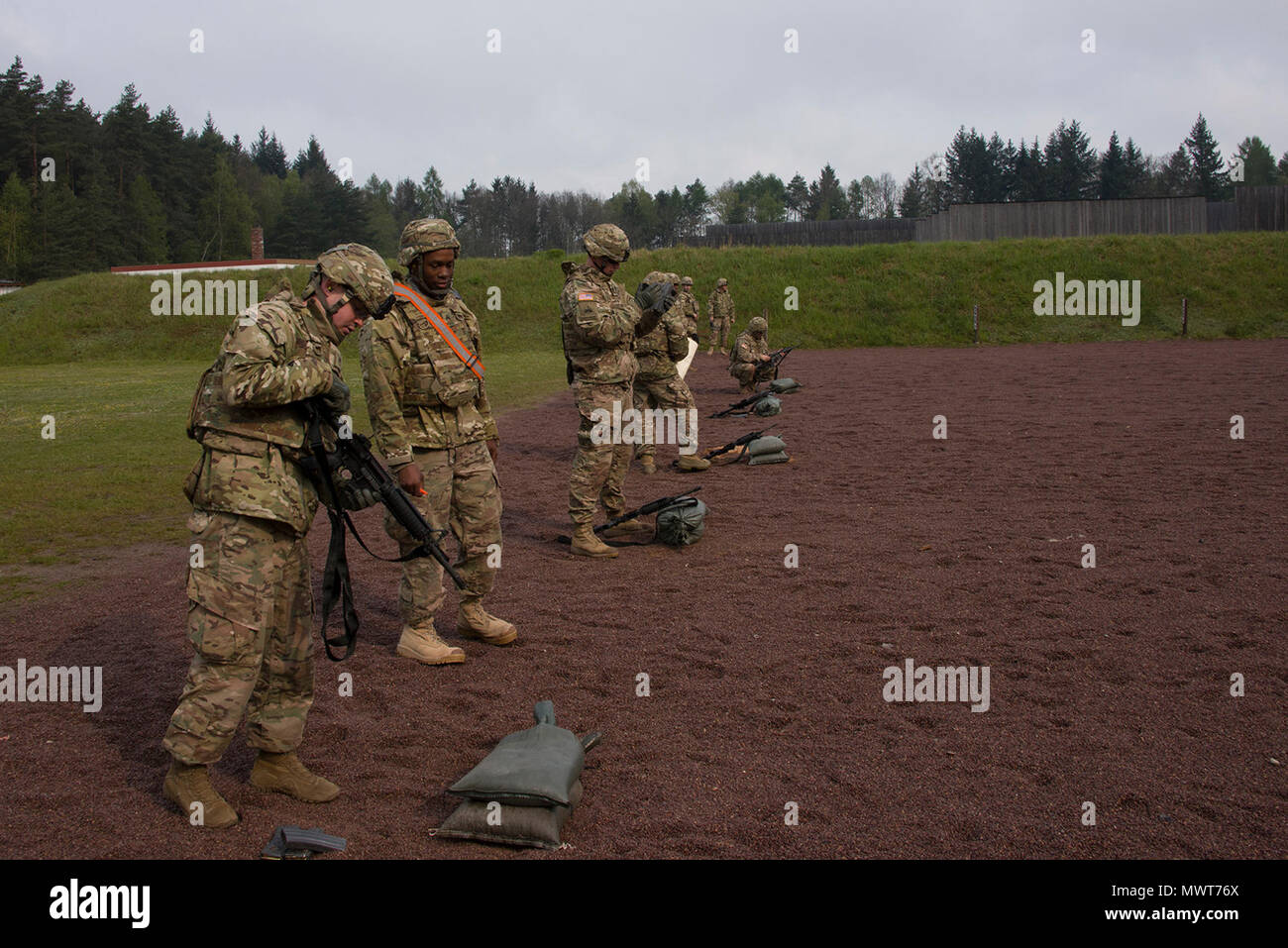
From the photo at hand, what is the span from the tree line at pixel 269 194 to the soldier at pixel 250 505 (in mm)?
53849

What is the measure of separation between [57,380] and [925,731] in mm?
28745

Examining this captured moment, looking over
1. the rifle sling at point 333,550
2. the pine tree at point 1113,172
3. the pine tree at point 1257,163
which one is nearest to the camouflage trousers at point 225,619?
the rifle sling at point 333,550

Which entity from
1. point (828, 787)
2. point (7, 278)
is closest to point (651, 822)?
point (828, 787)

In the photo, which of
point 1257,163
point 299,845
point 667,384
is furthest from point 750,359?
point 1257,163

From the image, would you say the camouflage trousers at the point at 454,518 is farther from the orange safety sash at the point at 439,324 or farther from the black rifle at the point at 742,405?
the black rifle at the point at 742,405

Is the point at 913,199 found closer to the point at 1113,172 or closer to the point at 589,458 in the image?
the point at 1113,172

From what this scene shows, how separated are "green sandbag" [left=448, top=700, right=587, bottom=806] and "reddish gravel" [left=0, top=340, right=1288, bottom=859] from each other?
20cm

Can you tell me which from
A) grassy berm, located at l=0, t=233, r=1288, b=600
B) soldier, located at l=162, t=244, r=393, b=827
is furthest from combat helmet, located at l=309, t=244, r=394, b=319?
grassy berm, located at l=0, t=233, r=1288, b=600

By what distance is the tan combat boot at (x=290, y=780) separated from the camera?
14.1 feet

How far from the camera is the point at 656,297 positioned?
8672 millimetres

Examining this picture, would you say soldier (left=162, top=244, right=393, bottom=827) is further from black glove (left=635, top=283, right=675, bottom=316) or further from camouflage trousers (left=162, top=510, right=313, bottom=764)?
black glove (left=635, top=283, right=675, bottom=316)

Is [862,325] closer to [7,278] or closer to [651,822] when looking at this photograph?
[651,822]

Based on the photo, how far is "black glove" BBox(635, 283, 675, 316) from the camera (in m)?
8.53

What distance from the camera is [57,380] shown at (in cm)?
2753
